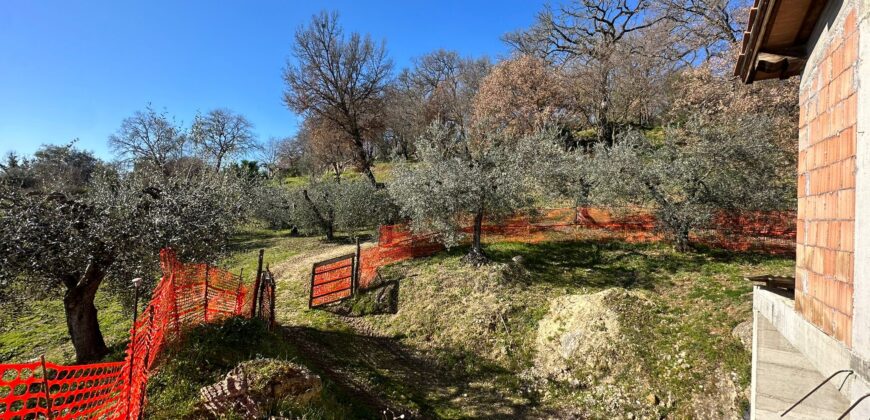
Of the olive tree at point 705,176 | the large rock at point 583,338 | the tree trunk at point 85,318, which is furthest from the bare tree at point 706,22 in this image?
the tree trunk at point 85,318

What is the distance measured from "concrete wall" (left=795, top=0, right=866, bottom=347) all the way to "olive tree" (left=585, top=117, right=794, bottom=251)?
11714 millimetres

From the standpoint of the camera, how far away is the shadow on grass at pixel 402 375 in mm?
7430

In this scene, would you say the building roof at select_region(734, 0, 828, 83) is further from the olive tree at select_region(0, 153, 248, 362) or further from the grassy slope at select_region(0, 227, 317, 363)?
the grassy slope at select_region(0, 227, 317, 363)

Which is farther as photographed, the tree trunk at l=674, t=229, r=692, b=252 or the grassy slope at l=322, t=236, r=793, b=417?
the tree trunk at l=674, t=229, r=692, b=252

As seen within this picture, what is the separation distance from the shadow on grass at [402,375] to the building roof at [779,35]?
6.59 metres

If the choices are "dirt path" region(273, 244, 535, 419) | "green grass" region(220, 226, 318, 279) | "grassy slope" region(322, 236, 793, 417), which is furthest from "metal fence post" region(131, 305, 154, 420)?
"green grass" region(220, 226, 318, 279)

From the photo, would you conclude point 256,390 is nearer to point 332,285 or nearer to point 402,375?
point 402,375

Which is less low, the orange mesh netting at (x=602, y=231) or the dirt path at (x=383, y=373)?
the orange mesh netting at (x=602, y=231)

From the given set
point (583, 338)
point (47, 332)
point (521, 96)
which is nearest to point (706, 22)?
point (521, 96)

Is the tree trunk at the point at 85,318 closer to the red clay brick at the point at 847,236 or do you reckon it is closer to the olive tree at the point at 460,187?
the olive tree at the point at 460,187

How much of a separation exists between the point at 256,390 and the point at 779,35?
658 centimetres

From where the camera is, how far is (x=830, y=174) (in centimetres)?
253

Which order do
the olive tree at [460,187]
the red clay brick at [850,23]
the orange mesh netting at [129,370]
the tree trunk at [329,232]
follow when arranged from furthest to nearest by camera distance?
the tree trunk at [329,232] < the olive tree at [460,187] < the orange mesh netting at [129,370] < the red clay brick at [850,23]

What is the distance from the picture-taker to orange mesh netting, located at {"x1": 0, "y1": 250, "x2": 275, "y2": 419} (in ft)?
14.2
